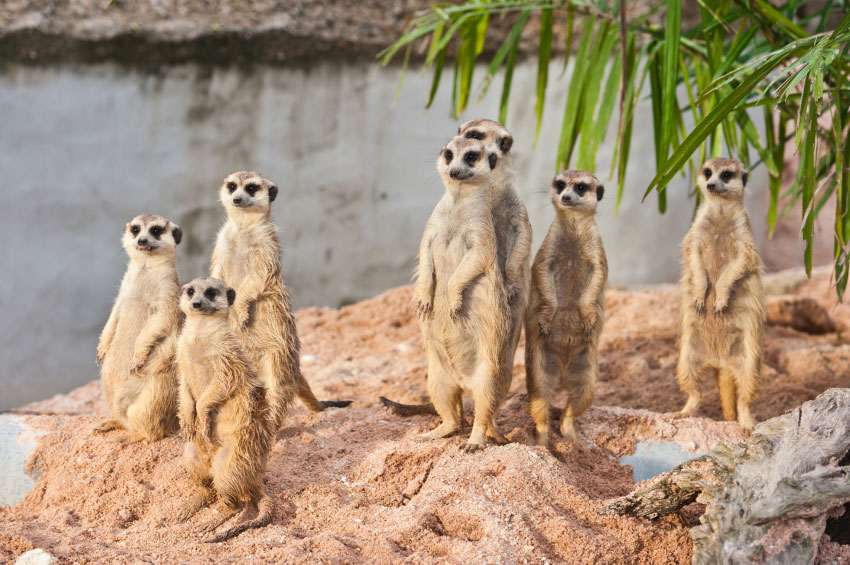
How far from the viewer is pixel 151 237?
3.37m

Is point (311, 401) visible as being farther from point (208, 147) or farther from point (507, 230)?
point (208, 147)

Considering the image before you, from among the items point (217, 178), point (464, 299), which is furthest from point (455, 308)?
point (217, 178)

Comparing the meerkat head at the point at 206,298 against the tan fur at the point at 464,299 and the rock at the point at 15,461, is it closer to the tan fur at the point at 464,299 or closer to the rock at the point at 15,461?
the tan fur at the point at 464,299

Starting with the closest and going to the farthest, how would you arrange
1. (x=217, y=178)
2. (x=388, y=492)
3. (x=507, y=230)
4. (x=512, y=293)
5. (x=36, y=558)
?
(x=36, y=558) < (x=388, y=492) < (x=512, y=293) < (x=507, y=230) < (x=217, y=178)

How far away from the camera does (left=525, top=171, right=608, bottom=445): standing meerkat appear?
343cm

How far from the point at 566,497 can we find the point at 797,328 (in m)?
3.50

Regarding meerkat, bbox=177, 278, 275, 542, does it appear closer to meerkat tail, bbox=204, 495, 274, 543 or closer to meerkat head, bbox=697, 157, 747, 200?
meerkat tail, bbox=204, 495, 274, 543

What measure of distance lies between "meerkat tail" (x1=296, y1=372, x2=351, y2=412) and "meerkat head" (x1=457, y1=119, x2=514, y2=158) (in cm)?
124

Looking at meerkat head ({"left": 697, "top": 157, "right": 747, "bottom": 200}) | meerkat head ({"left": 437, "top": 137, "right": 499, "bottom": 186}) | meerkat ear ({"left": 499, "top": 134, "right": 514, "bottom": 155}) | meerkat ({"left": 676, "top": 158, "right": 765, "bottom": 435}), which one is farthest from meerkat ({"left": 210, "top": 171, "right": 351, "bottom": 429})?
meerkat head ({"left": 697, "top": 157, "right": 747, "bottom": 200})

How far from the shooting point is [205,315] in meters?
2.75

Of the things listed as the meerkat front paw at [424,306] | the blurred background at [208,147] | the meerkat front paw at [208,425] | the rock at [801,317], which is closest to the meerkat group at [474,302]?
the meerkat front paw at [424,306]

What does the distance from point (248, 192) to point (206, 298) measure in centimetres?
86

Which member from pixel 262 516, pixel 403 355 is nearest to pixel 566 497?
pixel 262 516

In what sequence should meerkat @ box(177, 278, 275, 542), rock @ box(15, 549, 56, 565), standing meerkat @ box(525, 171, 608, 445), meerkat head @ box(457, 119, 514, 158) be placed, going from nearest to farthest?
rock @ box(15, 549, 56, 565), meerkat @ box(177, 278, 275, 542), standing meerkat @ box(525, 171, 608, 445), meerkat head @ box(457, 119, 514, 158)
